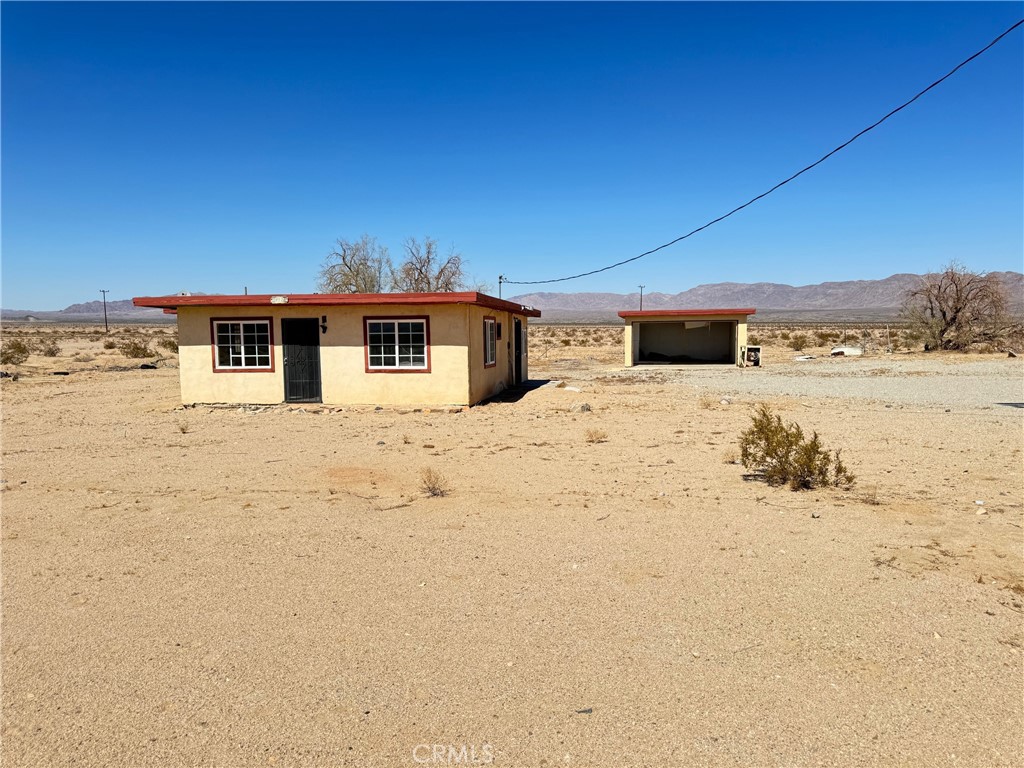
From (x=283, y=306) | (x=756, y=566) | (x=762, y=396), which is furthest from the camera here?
(x=762, y=396)

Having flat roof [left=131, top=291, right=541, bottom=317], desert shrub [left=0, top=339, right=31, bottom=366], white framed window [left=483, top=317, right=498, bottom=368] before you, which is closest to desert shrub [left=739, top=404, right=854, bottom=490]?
flat roof [left=131, top=291, right=541, bottom=317]

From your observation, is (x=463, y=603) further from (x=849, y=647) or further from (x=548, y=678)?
(x=849, y=647)

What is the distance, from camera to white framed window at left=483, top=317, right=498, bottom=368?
17.2 m

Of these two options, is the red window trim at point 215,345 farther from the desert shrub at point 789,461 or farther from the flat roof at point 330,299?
the desert shrub at point 789,461

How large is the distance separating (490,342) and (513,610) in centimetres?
1341

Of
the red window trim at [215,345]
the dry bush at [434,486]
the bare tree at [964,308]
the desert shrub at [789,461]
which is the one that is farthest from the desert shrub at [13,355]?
the bare tree at [964,308]

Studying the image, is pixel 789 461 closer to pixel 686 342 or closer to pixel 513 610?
pixel 513 610

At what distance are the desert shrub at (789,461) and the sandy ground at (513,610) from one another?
274 millimetres

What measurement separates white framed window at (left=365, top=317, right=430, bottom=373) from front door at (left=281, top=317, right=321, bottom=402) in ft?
4.33

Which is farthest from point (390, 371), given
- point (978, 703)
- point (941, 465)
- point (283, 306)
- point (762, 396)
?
point (978, 703)

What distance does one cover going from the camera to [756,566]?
17.6 ft

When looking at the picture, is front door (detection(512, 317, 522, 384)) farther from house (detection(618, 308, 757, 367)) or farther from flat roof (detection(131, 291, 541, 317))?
house (detection(618, 308, 757, 367))

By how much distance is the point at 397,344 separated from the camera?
52.2ft

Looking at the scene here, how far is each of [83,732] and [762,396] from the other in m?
16.5
